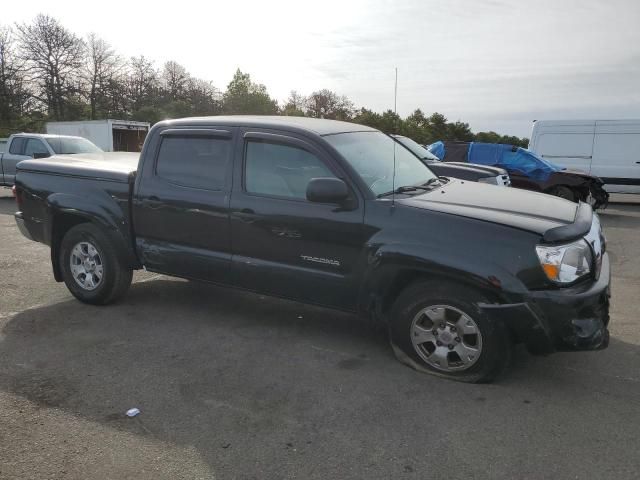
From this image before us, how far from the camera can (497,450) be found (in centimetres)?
289

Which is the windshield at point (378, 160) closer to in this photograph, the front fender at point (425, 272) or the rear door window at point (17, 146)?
the front fender at point (425, 272)

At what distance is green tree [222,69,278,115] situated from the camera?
59.4 meters

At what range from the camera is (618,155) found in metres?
13.8

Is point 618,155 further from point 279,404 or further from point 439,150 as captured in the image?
point 279,404

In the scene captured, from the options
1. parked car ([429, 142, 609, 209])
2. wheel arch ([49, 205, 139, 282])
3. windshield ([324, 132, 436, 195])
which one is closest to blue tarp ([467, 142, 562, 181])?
parked car ([429, 142, 609, 209])

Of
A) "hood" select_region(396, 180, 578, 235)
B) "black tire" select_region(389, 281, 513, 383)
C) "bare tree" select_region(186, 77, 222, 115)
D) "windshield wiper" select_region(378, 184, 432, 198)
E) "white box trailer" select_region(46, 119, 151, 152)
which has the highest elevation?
"bare tree" select_region(186, 77, 222, 115)

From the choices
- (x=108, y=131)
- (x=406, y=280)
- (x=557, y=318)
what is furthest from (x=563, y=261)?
(x=108, y=131)

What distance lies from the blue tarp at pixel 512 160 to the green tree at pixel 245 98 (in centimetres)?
4731

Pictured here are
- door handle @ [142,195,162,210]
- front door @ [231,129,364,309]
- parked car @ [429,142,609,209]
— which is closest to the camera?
front door @ [231,129,364,309]

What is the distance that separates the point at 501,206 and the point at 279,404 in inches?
81.8

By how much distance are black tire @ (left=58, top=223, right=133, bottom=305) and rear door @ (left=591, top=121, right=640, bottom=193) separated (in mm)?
12949

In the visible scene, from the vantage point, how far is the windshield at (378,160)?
162 inches

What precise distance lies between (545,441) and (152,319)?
347 cm

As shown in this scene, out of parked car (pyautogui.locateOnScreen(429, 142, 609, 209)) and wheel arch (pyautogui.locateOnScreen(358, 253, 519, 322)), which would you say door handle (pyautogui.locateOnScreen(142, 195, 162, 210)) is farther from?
parked car (pyautogui.locateOnScreen(429, 142, 609, 209))
